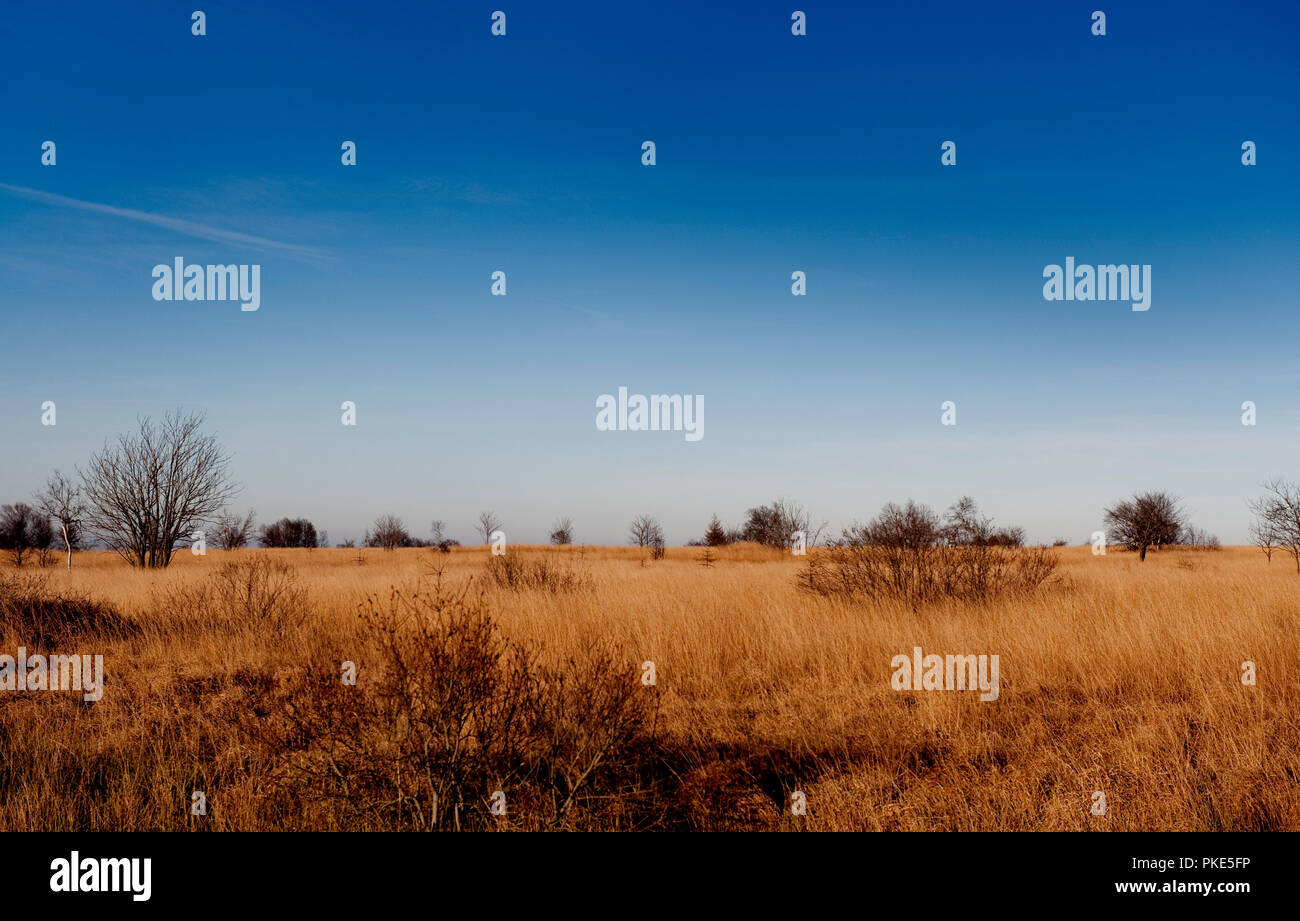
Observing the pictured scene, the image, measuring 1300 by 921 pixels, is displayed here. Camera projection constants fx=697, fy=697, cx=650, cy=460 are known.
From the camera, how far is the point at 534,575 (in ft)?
51.7

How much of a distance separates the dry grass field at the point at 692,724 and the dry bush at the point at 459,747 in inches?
0.8

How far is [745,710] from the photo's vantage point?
280 inches

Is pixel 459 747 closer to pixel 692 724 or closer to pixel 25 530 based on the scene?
pixel 692 724

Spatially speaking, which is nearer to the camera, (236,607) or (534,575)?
(236,607)

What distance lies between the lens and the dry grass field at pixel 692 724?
4.49 metres

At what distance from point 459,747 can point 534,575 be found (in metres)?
11.3

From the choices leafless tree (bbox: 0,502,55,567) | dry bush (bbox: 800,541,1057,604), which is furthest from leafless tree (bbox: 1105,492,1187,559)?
leafless tree (bbox: 0,502,55,567)

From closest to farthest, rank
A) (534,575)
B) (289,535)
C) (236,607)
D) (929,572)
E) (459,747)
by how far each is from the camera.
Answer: (459,747)
(236,607)
(929,572)
(534,575)
(289,535)

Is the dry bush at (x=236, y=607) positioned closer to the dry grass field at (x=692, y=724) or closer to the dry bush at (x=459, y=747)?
the dry grass field at (x=692, y=724)

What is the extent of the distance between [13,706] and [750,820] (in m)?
7.55

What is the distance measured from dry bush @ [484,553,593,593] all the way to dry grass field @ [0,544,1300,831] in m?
4.00

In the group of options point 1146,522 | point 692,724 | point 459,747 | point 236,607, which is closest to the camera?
point 459,747

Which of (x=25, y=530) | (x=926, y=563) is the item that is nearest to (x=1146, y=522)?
(x=926, y=563)

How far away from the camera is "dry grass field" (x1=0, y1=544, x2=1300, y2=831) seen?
14.7 ft
